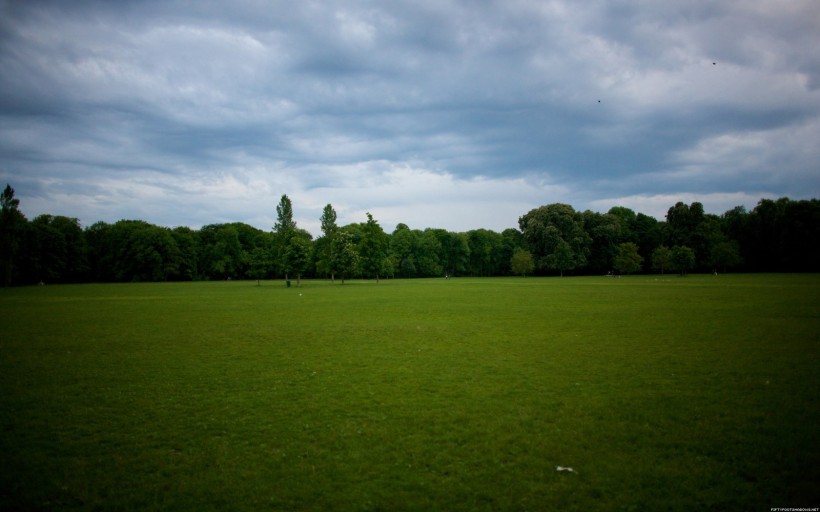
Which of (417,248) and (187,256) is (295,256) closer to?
(187,256)

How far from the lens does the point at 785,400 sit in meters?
10.1

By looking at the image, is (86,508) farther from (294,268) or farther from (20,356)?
(294,268)

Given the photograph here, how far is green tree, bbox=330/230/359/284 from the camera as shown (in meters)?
81.2

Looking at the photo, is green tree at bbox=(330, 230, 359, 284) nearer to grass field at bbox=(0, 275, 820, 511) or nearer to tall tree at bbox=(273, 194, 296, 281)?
tall tree at bbox=(273, 194, 296, 281)

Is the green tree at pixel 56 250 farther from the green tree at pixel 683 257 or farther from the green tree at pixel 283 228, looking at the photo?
the green tree at pixel 683 257

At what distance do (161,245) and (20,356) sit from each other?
377 ft

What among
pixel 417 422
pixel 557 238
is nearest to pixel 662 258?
pixel 557 238

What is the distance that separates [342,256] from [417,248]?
199 ft

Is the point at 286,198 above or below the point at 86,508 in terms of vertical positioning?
above

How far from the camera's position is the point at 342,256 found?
81375 mm

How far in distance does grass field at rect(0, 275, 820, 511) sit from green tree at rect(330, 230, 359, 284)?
6149 cm

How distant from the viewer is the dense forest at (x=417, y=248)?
84625 mm

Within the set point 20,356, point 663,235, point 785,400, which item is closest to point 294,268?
point 20,356

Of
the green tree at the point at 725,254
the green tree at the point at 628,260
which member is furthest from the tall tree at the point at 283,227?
the green tree at the point at 725,254
